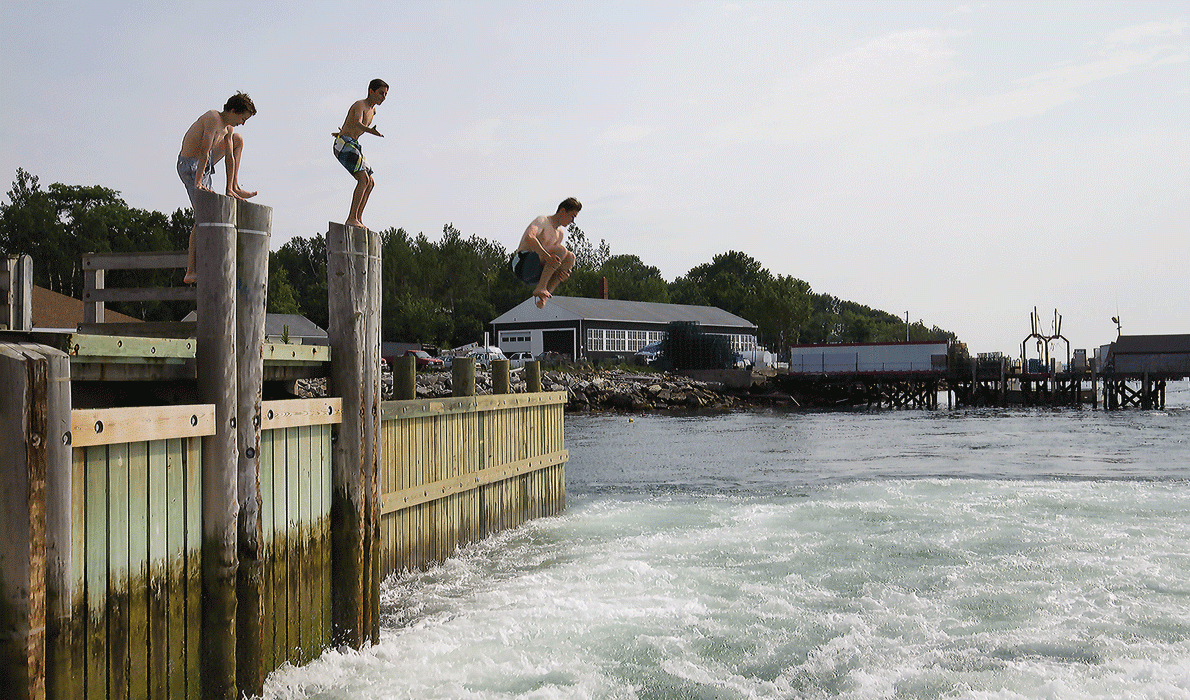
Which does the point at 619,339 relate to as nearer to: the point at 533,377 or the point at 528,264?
the point at 533,377

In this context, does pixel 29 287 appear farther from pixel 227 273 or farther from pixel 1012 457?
pixel 1012 457

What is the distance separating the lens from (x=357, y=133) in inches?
335

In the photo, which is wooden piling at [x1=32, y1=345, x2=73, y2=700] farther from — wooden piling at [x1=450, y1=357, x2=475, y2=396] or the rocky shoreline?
the rocky shoreline

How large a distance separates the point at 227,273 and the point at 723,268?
13422 cm

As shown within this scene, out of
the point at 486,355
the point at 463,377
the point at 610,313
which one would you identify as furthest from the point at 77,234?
the point at 463,377

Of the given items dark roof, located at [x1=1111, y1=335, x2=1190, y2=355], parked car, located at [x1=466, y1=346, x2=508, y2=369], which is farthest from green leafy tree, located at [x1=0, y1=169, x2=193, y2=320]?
dark roof, located at [x1=1111, y1=335, x2=1190, y2=355]

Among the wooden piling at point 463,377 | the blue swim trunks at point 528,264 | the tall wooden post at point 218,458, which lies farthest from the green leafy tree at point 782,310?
the tall wooden post at point 218,458

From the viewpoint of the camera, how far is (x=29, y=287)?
865 centimetres

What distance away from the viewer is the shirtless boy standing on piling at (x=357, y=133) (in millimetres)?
8445

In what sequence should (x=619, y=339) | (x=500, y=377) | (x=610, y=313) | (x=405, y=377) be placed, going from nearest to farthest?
(x=405, y=377)
(x=500, y=377)
(x=610, y=313)
(x=619, y=339)

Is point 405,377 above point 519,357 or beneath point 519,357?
beneath

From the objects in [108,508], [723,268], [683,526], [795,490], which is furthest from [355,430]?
[723,268]

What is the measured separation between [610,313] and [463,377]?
218 feet

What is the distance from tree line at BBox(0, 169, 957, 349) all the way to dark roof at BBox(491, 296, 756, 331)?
309 inches
